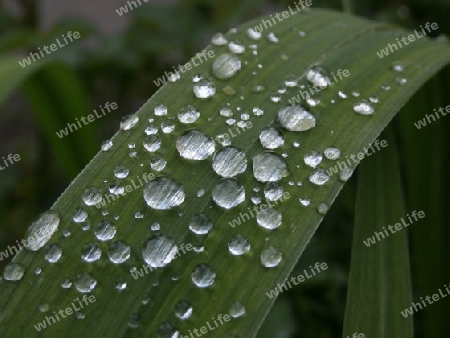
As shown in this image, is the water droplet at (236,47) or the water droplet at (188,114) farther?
the water droplet at (236,47)

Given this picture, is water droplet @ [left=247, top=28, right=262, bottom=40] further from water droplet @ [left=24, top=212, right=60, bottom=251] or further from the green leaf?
water droplet @ [left=24, top=212, right=60, bottom=251]

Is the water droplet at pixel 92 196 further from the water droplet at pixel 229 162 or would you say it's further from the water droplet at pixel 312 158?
the water droplet at pixel 312 158

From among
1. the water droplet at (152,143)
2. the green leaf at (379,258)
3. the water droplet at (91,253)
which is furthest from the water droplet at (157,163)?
the green leaf at (379,258)

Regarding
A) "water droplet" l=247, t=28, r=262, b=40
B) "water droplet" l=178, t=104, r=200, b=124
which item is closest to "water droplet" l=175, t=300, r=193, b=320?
"water droplet" l=178, t=104, r=200, b=124

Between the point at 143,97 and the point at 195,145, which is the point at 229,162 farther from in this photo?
the point at 143,97

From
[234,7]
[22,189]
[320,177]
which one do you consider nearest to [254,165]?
[320,177]

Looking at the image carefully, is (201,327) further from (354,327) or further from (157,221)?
(354,327)
